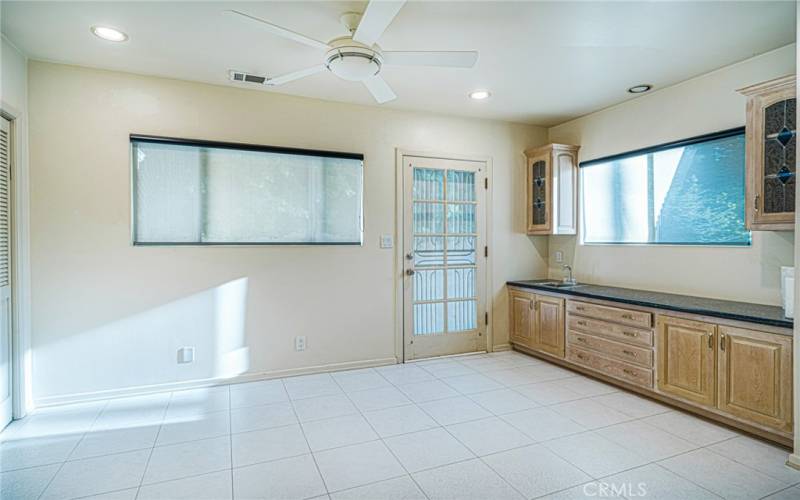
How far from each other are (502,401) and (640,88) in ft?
9.73

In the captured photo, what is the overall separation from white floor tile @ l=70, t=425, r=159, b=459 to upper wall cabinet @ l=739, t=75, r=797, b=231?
4206 millimetres

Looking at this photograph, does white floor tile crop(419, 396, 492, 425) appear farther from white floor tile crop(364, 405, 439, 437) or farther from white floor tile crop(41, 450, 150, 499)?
white floor tile crop(41, 450, 150, 499)

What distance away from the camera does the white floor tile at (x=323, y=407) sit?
9.98 feet

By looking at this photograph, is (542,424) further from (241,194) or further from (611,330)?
(241,194)

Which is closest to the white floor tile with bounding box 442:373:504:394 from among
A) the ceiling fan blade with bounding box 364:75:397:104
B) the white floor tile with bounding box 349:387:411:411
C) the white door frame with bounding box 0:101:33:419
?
the white floor tile with bounding box 349:387:411:411

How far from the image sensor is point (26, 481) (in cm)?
220

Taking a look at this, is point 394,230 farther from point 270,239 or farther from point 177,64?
point 177,64

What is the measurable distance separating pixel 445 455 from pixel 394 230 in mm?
2361

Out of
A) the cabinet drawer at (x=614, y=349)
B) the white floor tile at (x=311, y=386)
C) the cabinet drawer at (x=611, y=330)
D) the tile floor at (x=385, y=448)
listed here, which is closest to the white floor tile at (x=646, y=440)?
the tile floor at (x=385, y=448)

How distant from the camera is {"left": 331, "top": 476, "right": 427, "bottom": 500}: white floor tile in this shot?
2057mm

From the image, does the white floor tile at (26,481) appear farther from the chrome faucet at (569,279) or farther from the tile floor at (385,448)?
the chrome faucet at (569,279)

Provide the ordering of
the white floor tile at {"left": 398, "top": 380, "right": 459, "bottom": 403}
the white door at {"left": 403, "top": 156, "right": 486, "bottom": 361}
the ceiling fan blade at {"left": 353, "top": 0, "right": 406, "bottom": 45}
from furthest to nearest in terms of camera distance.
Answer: the white door at {"left": 403, "top": 156, "right": 486, "bottom": 361}, the white floor tile at {"left": 398, "top": 380, "right": 459, "bottom": 403}, the ceiling fan blade at {"left": 353, "top": 0, "right": 406, "bottom": 45}

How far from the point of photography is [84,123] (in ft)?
10.8

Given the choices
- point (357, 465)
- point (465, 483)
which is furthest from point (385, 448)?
point (465, 483)
